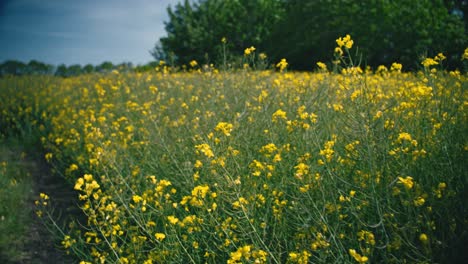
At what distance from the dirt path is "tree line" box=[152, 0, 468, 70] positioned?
2.91 metres

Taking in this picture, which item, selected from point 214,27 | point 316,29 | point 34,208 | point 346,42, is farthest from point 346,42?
point 214,27

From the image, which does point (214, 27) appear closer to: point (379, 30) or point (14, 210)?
point (379, 30)

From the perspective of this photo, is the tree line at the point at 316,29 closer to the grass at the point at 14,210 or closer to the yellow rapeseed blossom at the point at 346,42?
the grass at the point at 14,210

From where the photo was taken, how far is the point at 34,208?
5066mm

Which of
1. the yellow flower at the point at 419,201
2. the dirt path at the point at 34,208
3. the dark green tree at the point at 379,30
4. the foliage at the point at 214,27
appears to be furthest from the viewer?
the foliage at the point at 214,27

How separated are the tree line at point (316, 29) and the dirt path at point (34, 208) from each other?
2.91 m

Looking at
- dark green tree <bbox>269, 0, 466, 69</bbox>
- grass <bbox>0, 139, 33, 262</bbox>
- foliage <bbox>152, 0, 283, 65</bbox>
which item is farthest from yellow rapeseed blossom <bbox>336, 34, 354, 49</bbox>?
foliage <bbox>152, 0, 283, 65</bbox>

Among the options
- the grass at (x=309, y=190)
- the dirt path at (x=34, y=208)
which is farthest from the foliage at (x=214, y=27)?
the grass at (x=309, y=190)

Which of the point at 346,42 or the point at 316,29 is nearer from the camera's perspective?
the point at 346,42

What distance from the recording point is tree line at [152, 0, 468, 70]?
12.8m

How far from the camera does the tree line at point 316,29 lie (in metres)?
12.8

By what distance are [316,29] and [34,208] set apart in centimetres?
1417

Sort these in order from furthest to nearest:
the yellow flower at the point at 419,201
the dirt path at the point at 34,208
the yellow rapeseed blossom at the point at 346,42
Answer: the dirt path at the point at 34,208
the yellow rapeseed blossom at the point at 346,42
the yellow flower at the point at 419,201

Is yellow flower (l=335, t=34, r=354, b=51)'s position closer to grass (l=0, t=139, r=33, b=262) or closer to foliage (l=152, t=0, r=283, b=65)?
grass (l=0, t=139, r=33, b=262)
